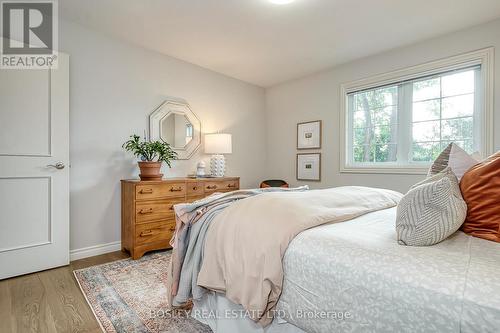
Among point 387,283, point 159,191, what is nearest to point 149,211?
point 159,191

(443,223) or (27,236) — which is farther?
(27,236)

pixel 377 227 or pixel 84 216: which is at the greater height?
pixel 377 227

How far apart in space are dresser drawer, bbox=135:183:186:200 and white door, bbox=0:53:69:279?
65cm

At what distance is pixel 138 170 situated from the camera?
10.3 feet

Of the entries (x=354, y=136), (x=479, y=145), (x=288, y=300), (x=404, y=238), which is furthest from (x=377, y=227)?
(x=354, y=136)

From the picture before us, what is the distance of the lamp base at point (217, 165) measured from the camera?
11.9 ft

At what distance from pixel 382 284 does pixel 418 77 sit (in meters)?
3.04

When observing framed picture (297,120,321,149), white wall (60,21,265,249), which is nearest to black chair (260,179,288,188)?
framed picture (297,120,321,149)

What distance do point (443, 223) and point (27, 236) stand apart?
301cm

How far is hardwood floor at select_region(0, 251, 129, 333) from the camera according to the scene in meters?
1.56

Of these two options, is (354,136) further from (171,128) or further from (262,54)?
(171,128)

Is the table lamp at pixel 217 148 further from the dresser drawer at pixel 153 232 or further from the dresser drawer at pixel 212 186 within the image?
the dresser drawer at pixel 153 232

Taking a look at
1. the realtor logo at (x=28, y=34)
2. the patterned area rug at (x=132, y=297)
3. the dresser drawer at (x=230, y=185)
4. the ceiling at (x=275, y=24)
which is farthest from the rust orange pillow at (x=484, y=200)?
the realtor logo at (x=28, y=34)

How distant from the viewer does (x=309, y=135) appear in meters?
4.00
